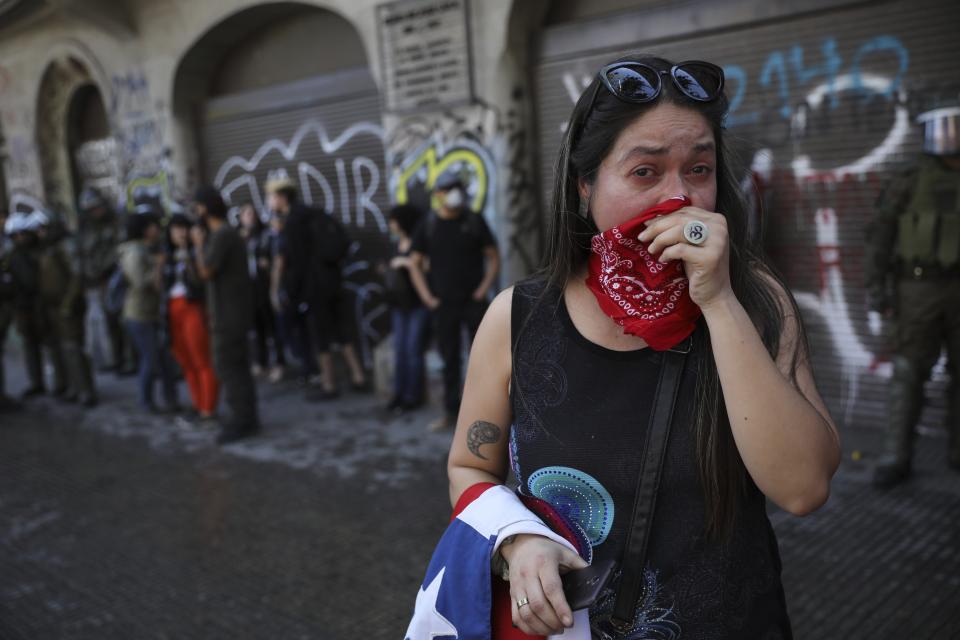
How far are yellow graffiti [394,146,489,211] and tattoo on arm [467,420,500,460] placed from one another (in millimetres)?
5103

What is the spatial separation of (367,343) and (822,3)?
518cm

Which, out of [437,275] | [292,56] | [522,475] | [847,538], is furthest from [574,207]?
[292,56]

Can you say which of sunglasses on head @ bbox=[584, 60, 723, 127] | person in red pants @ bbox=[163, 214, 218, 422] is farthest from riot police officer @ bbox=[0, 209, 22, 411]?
sunglasses on head @ bbox=[584, 60, 723, 127]

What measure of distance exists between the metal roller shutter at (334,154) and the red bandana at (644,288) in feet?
22.7

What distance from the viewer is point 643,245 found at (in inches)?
53.0

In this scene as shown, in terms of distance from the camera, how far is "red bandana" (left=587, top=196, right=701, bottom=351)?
1342mm

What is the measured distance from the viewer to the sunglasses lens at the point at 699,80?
4.51 feet

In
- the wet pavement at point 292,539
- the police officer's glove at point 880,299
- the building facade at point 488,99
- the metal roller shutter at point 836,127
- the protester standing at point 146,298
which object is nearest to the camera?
the wet pavement at point 292,539

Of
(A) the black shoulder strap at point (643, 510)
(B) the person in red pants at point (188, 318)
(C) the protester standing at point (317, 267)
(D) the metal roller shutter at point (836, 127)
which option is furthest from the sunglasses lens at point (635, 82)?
(C) the protester standing at point (317, 267)

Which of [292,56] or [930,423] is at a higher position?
[292,56]

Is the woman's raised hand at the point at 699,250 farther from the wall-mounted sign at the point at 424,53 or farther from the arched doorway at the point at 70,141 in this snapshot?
the arched doorway at the point at 70,141

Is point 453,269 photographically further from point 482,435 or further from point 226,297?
point 482,435

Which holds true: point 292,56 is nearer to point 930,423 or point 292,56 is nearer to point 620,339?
point 930,423

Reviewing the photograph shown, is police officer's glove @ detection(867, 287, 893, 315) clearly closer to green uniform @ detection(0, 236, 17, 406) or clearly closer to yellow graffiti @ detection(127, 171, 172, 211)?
green uniform @ detection(0, 236, 17, 406)
